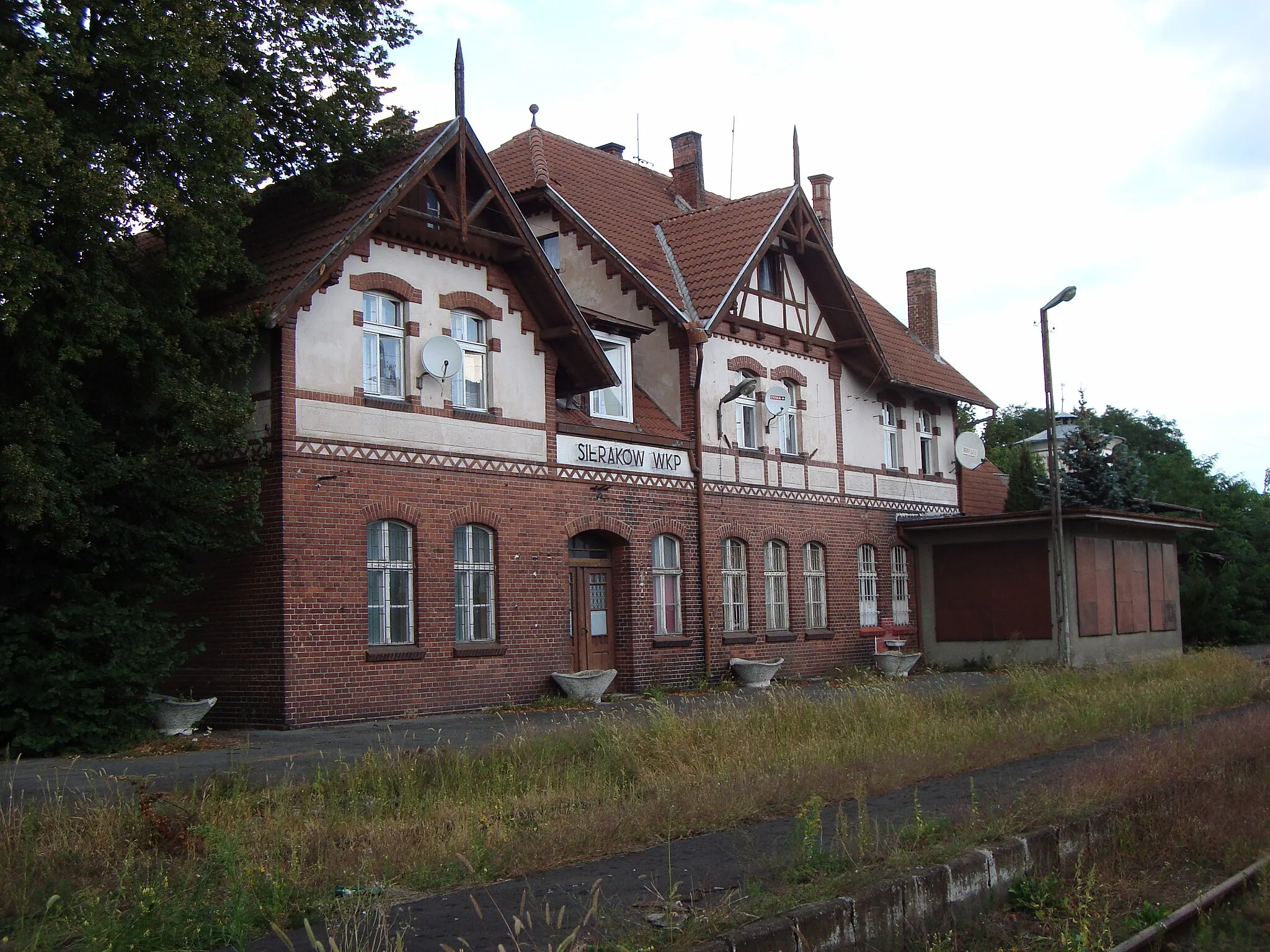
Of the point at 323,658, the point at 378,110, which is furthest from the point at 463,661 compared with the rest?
the point at 378,110

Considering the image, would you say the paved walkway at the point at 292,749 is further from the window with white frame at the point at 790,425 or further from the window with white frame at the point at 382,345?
the window with white frame at the point at 790,425

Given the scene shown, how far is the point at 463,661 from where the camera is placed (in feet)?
58.4

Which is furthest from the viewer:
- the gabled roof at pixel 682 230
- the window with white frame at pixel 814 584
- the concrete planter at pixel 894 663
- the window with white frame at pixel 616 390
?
the concrete planter at pixel 894 663

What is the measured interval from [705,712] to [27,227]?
8.17 meters

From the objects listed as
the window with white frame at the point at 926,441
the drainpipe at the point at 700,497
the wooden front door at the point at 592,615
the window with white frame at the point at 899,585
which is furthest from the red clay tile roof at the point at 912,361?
the wooden front door at the point at 592,615

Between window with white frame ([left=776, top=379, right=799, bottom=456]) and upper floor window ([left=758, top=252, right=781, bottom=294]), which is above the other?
upper floor window ([left=758, top=252, right=781, bottom=294])

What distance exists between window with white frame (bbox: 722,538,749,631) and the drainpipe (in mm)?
894

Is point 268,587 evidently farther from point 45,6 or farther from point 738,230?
point 738,230

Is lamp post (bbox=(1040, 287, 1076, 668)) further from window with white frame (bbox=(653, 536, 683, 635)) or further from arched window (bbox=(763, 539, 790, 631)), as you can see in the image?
window with white frame (bbox=(653, 536, 683, 635))

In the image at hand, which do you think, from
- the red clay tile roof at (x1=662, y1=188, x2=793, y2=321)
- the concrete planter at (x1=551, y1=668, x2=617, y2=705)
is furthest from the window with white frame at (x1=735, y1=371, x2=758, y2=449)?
the concrete planter at (x1=551, y1=668, x2=617, y2=705)

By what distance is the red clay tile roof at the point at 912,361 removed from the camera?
2839cm

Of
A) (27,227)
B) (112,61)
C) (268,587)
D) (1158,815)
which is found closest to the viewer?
(1158,815)

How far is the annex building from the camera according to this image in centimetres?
1625

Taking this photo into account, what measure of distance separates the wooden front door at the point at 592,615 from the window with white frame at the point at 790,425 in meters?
5.61
